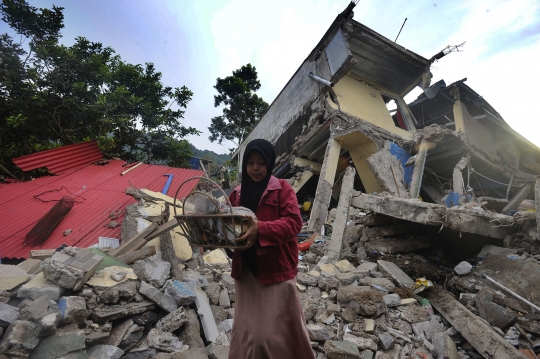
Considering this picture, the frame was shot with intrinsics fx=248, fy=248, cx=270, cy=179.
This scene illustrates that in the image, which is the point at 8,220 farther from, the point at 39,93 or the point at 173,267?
the point at 39,93

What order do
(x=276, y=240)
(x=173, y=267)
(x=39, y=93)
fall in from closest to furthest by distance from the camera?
1. (x=276, y=240)
2. (x=173, y=267)
3. (x=39, y=93)

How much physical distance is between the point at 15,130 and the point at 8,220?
19.6 ft

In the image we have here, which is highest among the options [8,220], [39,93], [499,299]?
[39,93]

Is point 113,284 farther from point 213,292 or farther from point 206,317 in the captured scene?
point 213,292

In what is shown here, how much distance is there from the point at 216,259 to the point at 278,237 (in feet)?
10.6

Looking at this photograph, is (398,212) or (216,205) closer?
(216,205)

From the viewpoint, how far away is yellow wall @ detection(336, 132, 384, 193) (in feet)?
25.0

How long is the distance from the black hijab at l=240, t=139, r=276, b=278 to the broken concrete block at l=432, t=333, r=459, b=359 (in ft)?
6.89

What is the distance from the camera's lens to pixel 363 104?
8773 mm

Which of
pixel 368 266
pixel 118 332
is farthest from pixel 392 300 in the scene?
pixel 118 332

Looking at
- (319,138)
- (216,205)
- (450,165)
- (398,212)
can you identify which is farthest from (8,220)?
(450,165)

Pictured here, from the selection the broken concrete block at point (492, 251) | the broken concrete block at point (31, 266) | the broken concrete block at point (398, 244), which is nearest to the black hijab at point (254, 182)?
the broken concrete block at point (31, 266)

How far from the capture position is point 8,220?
5074mm

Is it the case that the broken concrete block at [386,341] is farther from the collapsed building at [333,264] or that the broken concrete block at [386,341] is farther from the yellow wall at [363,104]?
the yellow wall at [363,104]
